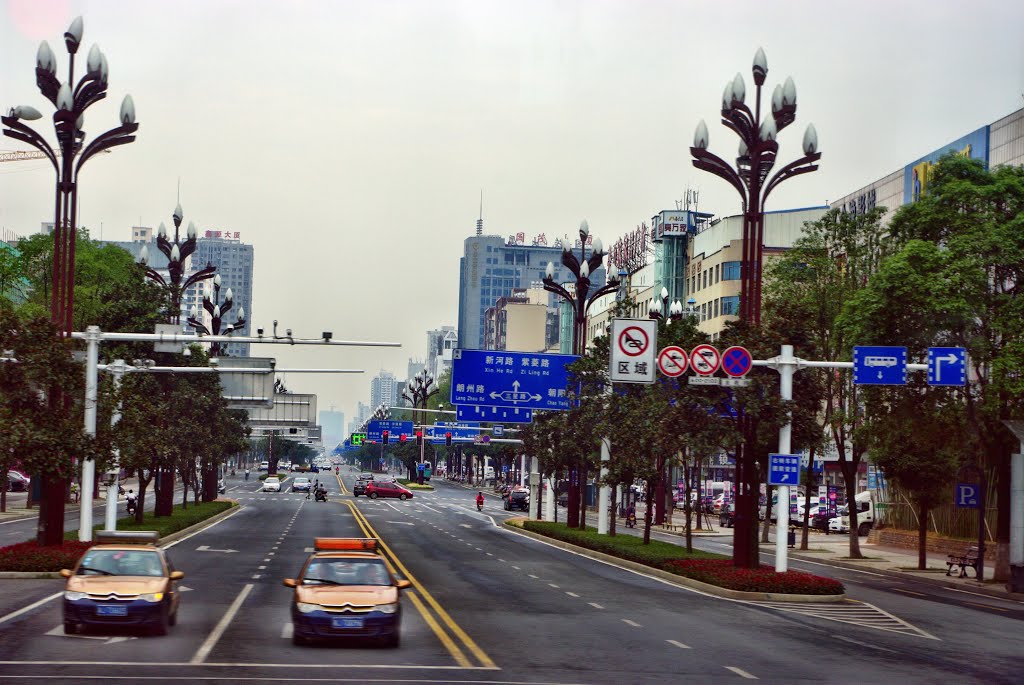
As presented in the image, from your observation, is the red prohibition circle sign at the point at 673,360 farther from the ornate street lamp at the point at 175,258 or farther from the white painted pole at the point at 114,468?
the ornate street lamp at the point at 175,258

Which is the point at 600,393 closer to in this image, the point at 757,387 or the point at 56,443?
the point at 757,387

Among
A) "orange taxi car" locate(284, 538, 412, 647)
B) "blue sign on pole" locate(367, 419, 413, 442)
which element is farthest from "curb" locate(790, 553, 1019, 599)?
"blue sign on pole" locate(367, 419, 413, 442)

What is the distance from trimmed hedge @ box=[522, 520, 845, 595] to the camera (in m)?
36.2

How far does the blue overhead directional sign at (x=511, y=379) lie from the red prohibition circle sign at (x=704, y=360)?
21.9 m

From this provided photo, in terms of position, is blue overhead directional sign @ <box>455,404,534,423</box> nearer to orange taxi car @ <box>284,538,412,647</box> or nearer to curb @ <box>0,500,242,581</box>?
curb @ <box>0,500,242,581</box>

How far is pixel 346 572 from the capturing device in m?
22.9

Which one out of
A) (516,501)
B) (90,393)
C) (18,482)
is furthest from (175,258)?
(18,482)

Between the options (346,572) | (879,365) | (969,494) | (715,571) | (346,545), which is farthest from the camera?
(969,494)

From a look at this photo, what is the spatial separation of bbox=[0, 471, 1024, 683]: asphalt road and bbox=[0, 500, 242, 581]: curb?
147cm

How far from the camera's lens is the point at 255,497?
121062mm

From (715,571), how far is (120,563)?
20399 millimetres

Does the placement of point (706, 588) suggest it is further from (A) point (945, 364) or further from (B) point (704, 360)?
(A) point (945, 364)

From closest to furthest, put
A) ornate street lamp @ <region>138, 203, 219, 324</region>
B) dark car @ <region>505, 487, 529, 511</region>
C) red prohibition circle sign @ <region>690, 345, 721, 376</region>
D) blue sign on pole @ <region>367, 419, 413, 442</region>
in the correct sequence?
1. red prohibition circle sign @ <region>690, 345, 721, 376</region>
2. ornate street lamp @ <region>138, 203, 219, 324</region>
3. dark car @ <region>505, 487, 529, 511</region>
4. blue sign on pole @ <region>367, 419, 413, 442</region>

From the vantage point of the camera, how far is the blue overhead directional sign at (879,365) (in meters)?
35.3
